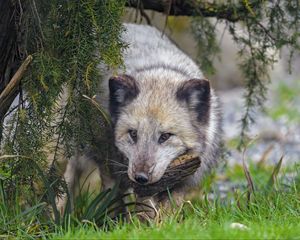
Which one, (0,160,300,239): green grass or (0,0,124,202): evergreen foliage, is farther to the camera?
(0,0,124,202): evergreen foliage

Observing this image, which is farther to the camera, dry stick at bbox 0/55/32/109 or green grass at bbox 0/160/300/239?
dry stick at bbox 0/55/32/109

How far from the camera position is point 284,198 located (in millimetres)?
6438

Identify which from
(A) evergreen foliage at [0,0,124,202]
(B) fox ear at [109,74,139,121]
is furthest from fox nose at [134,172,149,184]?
(B) fox ear at [109,74,139,121]

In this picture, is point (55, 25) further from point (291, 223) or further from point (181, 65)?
point (291, 223)

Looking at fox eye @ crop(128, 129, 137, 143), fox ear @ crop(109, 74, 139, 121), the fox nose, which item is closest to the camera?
the fox nose

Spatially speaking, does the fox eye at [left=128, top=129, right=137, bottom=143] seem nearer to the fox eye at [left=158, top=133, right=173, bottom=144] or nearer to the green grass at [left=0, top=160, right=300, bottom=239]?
the fox eye at [left=158, top=133, right=173, bottom=144]

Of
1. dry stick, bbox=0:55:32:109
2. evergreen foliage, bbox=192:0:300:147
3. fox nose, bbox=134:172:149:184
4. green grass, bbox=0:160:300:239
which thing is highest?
evergreen foliage, bbox=192:0:300:147

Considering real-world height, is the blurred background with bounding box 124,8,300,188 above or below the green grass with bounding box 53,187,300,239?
above

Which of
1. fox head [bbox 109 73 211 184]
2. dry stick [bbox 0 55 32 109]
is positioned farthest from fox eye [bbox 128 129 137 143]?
dry stick [bbox 0 55 32 109]

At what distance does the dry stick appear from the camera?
5785mm

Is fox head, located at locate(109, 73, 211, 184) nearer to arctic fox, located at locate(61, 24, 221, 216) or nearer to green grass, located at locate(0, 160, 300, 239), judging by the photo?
arctic fox, located at locate(61, 24, 221, 216)

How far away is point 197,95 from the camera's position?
643cm

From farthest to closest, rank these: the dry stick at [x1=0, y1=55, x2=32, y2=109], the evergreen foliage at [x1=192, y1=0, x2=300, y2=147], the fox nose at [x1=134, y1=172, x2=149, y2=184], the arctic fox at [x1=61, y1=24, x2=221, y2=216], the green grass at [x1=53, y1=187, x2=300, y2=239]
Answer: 1. the evergreen foliage at [x1=192, y1=0, x2=300, y2=147]
2. the arctic fox at [x1=61, y1=24, x2=221, y2=216]
3. the fox nose at [x1=134, y1=172, x2=149, y2=184]
4. the dry stick at [x1=0, y1=55, x2=32, y2=109]
5. the green grass at [x1=53, y1=187, x2=300, y2=239]

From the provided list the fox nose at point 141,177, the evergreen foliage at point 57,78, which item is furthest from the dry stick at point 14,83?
the fox nose at point 141,177
